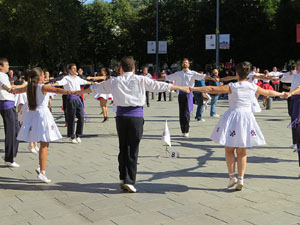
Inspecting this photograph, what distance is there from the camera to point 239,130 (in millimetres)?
5750

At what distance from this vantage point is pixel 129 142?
5953 millimetres

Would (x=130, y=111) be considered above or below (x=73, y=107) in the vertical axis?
above

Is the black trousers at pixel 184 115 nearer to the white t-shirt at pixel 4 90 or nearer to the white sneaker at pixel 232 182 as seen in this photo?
the white t-shirt at pixel 4 90

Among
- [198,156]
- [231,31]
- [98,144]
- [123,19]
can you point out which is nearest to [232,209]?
[198,156]

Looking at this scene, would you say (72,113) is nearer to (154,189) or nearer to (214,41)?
(154,189)

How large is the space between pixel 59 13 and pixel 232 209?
3654 cm

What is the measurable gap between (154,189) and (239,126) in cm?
150

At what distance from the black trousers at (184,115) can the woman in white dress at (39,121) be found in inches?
200

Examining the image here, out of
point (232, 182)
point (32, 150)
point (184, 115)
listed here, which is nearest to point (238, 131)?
point (232, 182)

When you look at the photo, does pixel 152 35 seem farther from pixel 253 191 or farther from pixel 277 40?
pixel 253 191

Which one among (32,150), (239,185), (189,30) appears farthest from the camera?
(189,30)

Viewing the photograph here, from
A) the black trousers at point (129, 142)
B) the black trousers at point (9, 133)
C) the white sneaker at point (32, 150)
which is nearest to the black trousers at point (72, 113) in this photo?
the white sneaker at point (32, 150)

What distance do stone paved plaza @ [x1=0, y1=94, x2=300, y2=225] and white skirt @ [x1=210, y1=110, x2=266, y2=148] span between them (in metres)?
0.70

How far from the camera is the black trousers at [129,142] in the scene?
589 cm
